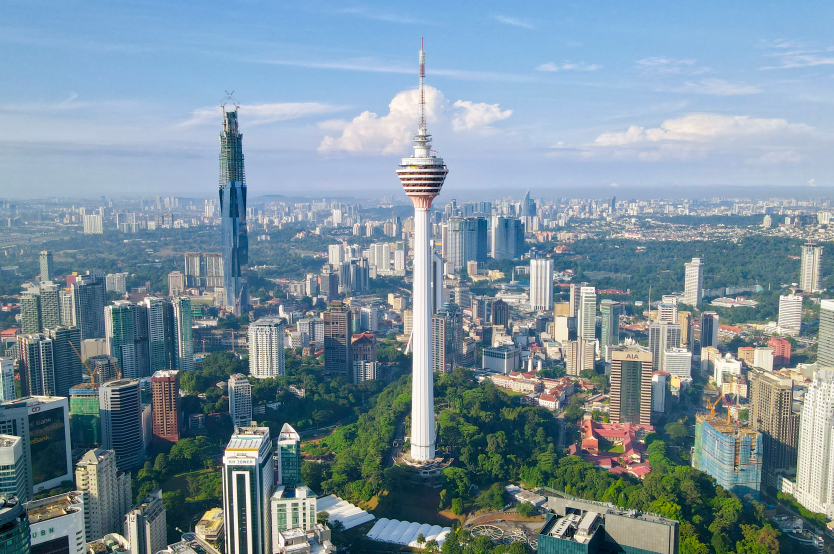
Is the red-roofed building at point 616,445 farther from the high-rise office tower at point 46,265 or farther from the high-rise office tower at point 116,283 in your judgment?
the high-rise office tower at point 116,283

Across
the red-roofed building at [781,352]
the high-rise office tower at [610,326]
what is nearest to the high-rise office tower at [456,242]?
the high-rise office tower at [610,326]

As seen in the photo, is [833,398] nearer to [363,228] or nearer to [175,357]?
[175,357]

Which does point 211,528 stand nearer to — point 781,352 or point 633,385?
point 633,385

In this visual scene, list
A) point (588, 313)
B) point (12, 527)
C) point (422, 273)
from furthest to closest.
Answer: point (588, 313) < point (422, 273) < point (12, 527)

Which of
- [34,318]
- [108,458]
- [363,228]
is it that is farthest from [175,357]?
[363,228]

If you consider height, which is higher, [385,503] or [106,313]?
[106,313]

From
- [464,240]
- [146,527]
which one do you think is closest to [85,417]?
[146,527]
